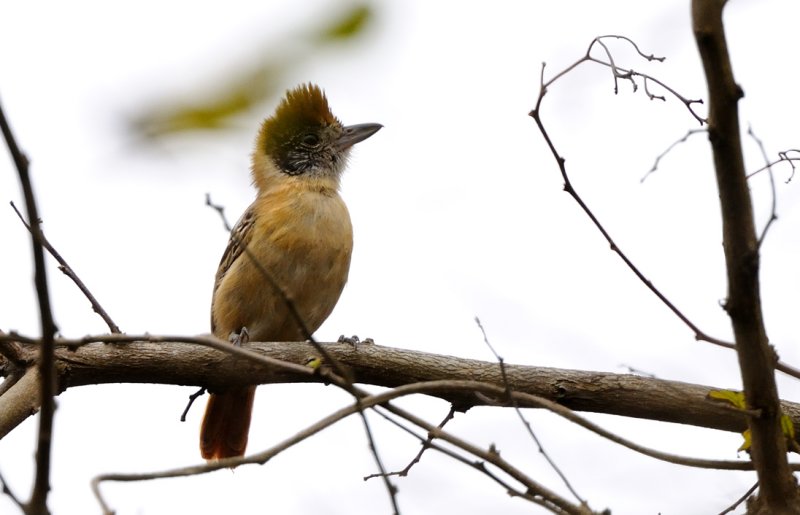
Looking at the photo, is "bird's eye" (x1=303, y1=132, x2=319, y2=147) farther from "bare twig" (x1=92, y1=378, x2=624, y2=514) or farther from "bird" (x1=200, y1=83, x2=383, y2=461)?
"bare twig" (x1=92, y1=378, x2=624, y2=514)

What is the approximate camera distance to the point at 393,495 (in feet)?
9.19

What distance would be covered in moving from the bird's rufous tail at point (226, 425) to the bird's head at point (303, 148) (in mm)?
1505

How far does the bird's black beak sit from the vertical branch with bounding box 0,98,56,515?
4777mm

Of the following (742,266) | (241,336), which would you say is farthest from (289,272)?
(742,266)

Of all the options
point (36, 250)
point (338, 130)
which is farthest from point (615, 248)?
point (338, 130)

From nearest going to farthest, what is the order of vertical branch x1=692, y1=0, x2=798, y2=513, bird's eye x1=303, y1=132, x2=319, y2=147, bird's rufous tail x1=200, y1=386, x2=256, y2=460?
vertical branch x1=692, y1=0, x2=798, y2=513
bird's rufous tail x1=200, y1=386, x2=256, y2=460
bird's eye x1=303, y1=132, x2=319, y2=147

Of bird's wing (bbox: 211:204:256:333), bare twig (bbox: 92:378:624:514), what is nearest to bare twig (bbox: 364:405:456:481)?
bare twig (bbox: 92:378:624:514)

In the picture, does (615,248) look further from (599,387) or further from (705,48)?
(705,48)

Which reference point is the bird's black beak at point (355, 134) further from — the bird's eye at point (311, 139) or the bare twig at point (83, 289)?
the bare twig at point (83, 289)

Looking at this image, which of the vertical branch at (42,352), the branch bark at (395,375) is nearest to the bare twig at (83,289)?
the branch bark at (395,375)

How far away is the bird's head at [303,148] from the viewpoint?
6.60 meters

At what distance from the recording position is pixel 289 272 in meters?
5.61

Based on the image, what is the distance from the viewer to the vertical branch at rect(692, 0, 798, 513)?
2309 mm

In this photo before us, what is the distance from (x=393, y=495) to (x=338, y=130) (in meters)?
4.50
